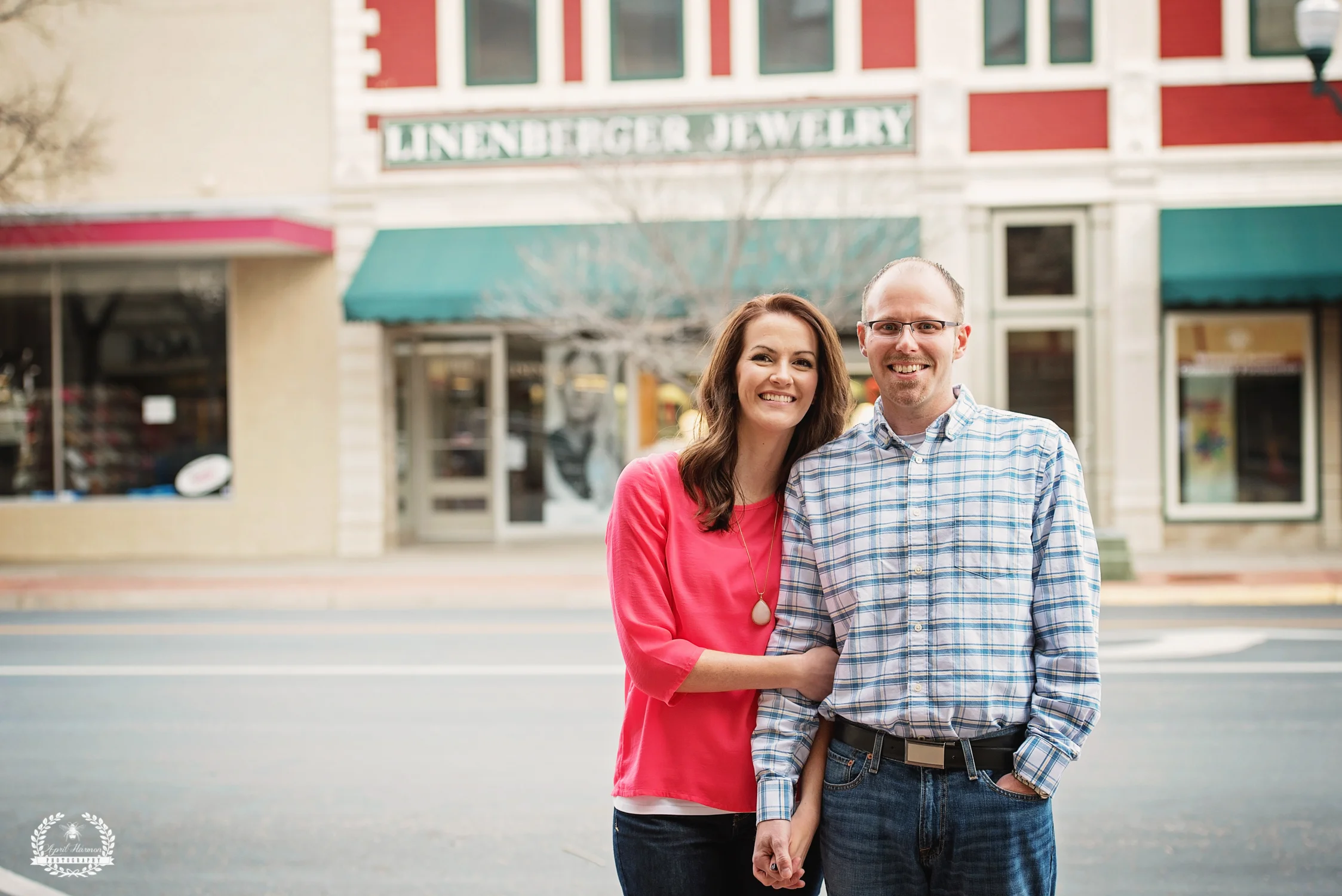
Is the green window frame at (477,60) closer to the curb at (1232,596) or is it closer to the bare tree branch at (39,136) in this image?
the bare tree branch at (39,136)

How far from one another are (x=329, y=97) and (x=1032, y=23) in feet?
29.2

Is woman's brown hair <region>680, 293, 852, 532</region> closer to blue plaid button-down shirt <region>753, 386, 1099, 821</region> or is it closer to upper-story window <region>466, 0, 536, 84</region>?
blue plaid button-down shirt <region>753, 386, 1099, 821</region>

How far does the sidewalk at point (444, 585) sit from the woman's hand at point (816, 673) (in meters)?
9.30

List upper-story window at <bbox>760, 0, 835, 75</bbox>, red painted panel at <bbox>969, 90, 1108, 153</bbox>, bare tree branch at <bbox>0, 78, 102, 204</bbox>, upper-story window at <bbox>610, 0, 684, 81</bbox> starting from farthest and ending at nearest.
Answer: upper-story window at <bbox>610, 0, 684, 81</bbox>
upper-story window at <bbox>760, 0, 835, 75</bbox>
red painted panel at <bbox>969, 90, 1108, 153</bbox>
bare tree branch at <bbox>0, 78, 102, 204</bbox>

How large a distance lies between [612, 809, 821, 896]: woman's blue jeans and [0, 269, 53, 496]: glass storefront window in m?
15.6

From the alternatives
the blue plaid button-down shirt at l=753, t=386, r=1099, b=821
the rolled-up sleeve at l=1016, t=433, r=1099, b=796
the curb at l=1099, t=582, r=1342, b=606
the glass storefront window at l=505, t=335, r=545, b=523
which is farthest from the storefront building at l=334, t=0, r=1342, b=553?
the rolled-up sleeve at l=1016, t=433, r=1099, b=796

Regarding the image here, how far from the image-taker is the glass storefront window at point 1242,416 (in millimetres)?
14367

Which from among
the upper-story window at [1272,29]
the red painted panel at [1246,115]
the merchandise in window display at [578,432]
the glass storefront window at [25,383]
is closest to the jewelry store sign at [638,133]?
the merchandise in window display at [578,432]

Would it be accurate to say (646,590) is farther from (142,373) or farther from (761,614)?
(142,373)

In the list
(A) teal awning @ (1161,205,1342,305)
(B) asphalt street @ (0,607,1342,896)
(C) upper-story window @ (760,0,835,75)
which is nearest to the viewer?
(B) asphalt street @ (0,607,1342,896)

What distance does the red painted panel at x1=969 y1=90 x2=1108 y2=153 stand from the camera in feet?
47.7

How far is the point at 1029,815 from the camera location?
7.31 feet

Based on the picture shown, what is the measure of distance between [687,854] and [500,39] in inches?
569

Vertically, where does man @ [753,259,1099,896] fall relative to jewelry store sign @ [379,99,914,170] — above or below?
below
